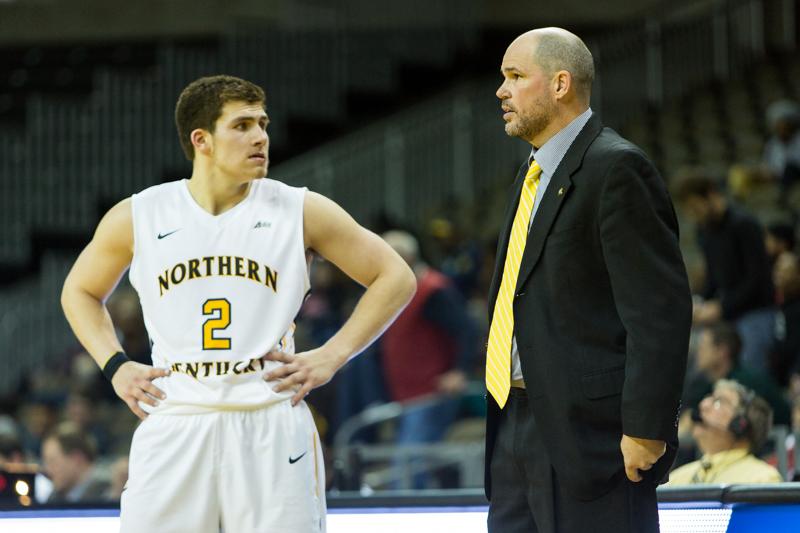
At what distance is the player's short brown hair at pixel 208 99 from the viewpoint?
391cm

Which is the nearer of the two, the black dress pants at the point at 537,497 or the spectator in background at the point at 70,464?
the black dress pants at the point at 537,497

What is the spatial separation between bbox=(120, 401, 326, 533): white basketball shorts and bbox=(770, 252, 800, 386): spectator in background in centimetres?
490

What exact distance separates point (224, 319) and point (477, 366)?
263 inches

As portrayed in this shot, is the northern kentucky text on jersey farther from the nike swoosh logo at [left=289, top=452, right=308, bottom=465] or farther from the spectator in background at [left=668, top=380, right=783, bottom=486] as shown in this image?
the spectator in background at [left=668, top=380, right=783, bottom=486]

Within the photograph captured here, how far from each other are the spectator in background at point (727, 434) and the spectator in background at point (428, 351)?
2785 mm

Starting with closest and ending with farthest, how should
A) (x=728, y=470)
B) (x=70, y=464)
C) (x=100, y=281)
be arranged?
(x=100, y=281) → (x=728, y=470) → (x=70, y=464)

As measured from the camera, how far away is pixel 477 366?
10.3m

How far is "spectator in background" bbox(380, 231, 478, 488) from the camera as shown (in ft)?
28.4

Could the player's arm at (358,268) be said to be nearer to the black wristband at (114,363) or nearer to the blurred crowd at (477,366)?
the black wristband at (114,363)

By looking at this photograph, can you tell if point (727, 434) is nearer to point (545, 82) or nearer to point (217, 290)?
point (545, 82)

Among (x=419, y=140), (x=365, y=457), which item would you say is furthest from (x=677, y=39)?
(x=365, y=457)

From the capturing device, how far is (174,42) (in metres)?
19.5

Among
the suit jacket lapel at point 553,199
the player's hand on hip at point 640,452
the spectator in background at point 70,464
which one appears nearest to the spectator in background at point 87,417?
the spectator in background at point 70,464

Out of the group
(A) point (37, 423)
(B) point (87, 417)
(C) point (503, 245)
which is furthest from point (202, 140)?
(A) point (37, 423)
